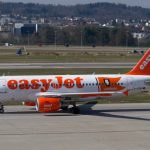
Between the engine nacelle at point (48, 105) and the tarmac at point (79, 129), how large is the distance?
0.47 metres

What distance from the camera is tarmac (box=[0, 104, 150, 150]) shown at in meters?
33.0

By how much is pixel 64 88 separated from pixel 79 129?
941cm

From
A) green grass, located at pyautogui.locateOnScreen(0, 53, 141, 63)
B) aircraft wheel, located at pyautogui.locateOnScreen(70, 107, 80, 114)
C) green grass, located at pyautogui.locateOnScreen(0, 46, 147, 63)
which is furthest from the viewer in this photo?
green grass, located at pyautogui.locateOnScreen(0, 46, 147, 63)

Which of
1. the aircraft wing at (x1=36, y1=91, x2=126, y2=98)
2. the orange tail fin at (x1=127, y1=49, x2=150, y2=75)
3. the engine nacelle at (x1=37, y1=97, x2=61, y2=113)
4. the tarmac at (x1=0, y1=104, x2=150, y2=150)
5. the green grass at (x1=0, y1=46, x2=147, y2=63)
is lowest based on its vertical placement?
the tarmac at (x1=0, y1=104, x2=150, y2=150)

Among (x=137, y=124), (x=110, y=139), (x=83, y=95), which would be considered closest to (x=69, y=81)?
(x=83, y=95)

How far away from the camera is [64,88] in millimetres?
47375

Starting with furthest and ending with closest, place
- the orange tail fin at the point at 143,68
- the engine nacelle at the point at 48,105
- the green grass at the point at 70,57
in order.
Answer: the green grass at the point at 70,57, the orange tail fin at the point at 143,68, the engine nacelle at the point at 48,105

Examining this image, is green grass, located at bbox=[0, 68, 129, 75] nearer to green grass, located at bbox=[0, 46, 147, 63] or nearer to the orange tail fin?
green grass, located at bbox=[0, 46, 147, 63]

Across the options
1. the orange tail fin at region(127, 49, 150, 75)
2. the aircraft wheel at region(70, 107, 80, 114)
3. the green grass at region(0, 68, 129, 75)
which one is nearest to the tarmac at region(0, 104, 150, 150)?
the aircraft wheel at region(70, 107, 80, 114)

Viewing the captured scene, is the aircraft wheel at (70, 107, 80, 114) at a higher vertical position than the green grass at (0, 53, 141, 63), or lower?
lower

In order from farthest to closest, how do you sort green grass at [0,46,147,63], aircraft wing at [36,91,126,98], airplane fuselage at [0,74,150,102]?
green grass at [0,46,147,63], airplane fuselage at [0,74,150,102], aircraft wing at [36,91,126,98]

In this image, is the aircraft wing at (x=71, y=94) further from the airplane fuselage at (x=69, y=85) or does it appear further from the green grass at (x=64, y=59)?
the green grass at (x=64, y=59)

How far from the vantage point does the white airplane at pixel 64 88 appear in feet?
151

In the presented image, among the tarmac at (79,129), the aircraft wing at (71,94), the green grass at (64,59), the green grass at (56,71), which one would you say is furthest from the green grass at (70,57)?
the tarmac at (79,129)
